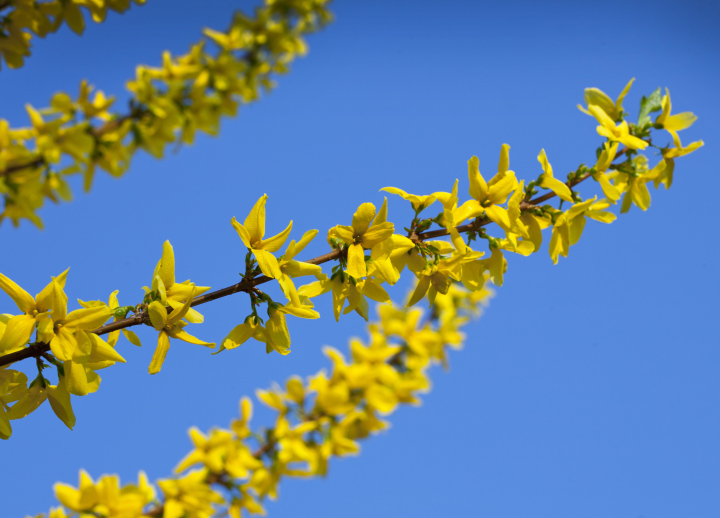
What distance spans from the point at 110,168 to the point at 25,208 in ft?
1.19

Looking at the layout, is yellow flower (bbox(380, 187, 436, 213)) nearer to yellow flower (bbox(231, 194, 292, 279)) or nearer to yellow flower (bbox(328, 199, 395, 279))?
yellow flower (bbox(328, 199, 395, 279))

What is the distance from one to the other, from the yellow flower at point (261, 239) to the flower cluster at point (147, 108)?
0.98 metres

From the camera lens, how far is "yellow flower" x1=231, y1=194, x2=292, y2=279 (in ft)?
3.81

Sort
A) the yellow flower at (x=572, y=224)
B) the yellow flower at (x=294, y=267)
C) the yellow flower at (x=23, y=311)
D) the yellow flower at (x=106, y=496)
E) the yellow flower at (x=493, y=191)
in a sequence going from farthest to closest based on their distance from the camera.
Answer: the yellow flower at (x=572, y=224), the yellow flower at (x=493, y=191), the yellow flower at (x=294, y=267), the yellow flower at (x=23, y=311), the yellow flower at (x=106, y=496)

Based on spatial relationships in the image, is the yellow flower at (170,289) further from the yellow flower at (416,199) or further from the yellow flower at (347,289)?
the yellow flower at (416,199)

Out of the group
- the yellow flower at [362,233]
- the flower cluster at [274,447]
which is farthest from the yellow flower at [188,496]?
the yellow flower at [362,233]

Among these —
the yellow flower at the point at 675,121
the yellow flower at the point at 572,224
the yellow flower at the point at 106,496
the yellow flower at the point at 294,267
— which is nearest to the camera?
the yellow flower at the point at 106,496

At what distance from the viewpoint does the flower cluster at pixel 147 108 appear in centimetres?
171

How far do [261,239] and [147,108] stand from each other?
46.9 inches

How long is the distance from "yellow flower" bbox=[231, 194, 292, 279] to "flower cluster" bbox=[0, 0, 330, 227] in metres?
0.98

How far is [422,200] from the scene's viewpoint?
1.30 meters

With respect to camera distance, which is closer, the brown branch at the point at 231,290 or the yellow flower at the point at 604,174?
the brown branch at the point at 231,290

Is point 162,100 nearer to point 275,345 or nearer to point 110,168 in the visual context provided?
point 110,168

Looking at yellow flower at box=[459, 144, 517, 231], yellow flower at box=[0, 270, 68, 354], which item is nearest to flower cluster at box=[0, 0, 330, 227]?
yellow flower at box=[0, 270, 68, 354]
